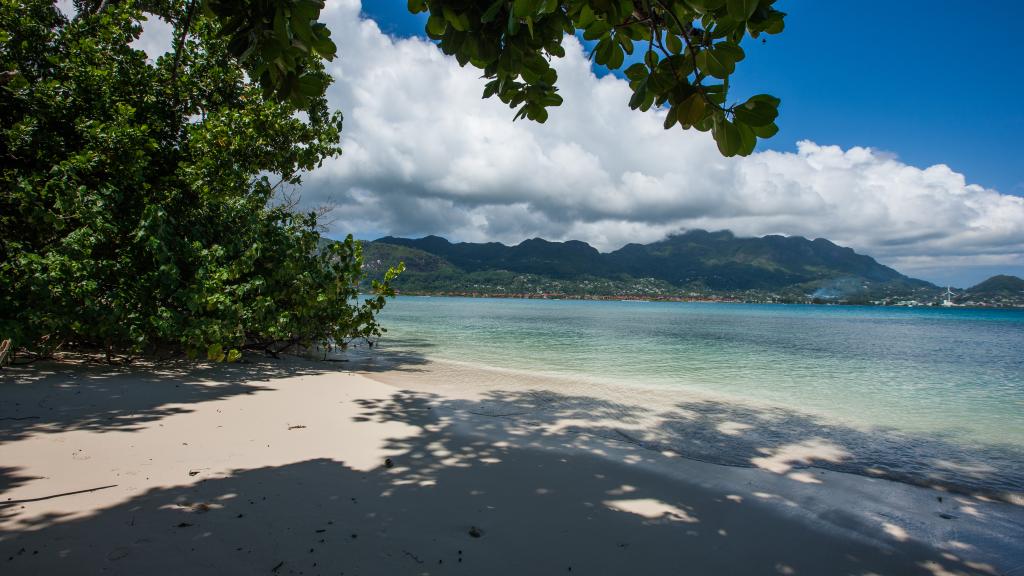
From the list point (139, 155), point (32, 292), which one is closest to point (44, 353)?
point (32, 292)

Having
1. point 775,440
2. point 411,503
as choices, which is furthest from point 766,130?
point 775,440

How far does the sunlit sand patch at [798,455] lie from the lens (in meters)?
4.88

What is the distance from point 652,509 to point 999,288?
629 ft

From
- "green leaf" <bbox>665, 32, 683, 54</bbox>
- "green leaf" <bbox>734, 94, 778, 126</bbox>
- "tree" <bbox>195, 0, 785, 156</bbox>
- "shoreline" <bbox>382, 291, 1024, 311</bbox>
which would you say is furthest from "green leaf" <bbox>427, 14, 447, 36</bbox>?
"shoreline" <bbox>382, 291, 1024, 311</bbox>

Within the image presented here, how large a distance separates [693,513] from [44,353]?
30.0 feet

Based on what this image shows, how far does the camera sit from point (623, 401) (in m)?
8.06

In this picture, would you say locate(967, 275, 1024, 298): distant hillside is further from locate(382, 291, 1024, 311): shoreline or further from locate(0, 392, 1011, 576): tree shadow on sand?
locate(0, 392, 1011, 576): tree shadow on sand

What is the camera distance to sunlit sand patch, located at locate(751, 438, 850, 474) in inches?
192

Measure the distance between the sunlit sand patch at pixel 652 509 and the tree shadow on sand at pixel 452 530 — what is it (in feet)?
0.05

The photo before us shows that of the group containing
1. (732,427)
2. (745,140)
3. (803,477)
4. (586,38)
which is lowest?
(732,427)

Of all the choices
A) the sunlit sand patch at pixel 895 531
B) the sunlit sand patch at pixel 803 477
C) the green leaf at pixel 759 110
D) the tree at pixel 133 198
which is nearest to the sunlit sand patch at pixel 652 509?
the sunlit sand patch at pixel 895 531

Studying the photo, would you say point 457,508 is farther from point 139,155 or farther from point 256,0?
point 139,155

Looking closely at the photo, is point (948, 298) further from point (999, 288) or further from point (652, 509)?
point (652, 509)

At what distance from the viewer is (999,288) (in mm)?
129875
